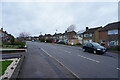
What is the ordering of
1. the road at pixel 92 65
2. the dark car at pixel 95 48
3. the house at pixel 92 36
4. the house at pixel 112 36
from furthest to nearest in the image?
1. the house at pixel 92 36
2. the house at pixel 112 36
3. the dark car at pixel 95 48
4. the road at pixel 92 65

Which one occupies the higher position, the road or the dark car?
the dark car

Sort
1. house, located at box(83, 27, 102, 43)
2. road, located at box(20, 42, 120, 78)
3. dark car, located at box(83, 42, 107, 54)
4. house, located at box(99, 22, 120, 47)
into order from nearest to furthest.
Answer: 1. road, located at box(20, 42, 120, 78)
2. dark car, located at box(83, 42, 107, 54)
3. house, located at box(99, 22, 120, 47)
4. house, located at box(83, 27, 102, 43)

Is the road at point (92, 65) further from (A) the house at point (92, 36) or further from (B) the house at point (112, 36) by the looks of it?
(A) the house at point (92, 36)

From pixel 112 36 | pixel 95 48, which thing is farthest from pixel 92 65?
pixel 112 36

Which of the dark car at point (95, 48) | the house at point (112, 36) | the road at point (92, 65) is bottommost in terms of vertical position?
the road at point (92, 65)

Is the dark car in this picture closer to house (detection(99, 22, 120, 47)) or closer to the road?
the road

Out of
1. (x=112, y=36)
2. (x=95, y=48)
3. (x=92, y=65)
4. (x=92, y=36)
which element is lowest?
(x=92, y=65)

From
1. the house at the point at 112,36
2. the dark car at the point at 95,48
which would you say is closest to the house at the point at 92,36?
the house at the point at 112,36

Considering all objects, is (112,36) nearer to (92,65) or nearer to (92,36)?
(92,36)

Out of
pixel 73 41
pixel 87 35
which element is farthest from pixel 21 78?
pixel 73 41

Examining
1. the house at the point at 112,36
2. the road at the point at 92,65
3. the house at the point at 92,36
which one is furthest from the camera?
the house at the point at 92,36

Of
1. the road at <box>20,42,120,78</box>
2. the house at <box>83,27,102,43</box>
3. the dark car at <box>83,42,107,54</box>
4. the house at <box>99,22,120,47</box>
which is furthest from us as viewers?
the house at <box>83,27,102,43</box>

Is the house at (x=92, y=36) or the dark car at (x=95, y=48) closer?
the dark car at (x=95, y=48)

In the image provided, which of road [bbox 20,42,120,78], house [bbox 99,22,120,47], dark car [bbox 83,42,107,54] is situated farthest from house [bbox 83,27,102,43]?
road [bbox 20,42,120,78]
